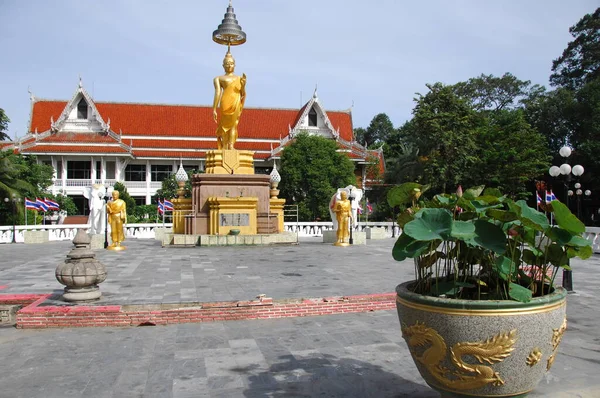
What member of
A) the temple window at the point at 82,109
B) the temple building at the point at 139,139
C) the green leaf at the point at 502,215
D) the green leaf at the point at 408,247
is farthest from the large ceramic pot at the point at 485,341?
the temple window at the point at 82,109

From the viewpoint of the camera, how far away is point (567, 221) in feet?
11.1

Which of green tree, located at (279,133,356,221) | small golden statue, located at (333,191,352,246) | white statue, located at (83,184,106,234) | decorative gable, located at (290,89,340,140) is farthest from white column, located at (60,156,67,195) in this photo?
small golden statue, located at (333,191,352,246)

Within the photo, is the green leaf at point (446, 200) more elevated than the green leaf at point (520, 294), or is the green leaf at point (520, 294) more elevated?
the green leaf at point (446, 200)

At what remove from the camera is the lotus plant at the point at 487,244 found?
127 inches

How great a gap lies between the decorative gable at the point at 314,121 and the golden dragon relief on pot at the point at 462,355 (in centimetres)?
3913

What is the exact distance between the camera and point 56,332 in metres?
6.31

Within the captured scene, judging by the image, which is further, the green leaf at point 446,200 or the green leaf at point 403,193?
the green leaf at point 403,193

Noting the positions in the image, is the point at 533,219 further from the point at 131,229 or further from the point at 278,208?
the point at 131,229

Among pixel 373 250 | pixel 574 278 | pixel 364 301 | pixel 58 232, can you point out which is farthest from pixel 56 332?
pixel 58 232

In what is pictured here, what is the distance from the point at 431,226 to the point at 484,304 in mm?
568

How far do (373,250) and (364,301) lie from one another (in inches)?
363

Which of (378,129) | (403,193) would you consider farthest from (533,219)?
(378,129)

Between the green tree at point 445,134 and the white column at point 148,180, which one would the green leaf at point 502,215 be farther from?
the white column at point 148,180

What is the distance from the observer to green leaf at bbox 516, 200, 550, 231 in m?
3.27
